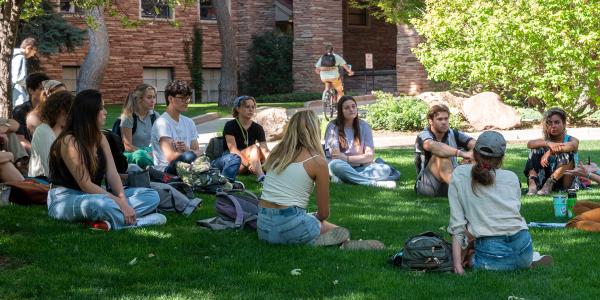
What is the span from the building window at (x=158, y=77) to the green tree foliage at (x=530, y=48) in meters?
14.2

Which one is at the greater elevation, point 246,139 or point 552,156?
point 246,139

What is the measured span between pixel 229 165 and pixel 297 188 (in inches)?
138

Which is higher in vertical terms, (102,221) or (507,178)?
(507,178)

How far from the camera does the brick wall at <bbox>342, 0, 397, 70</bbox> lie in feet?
122

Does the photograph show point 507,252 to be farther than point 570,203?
No

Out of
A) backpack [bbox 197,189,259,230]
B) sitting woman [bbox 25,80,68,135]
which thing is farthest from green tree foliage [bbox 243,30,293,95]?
backpack [bbox 197,189,259,230]

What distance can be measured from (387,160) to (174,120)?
4.51 metres

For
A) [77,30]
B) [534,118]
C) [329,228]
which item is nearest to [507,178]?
[329,228]

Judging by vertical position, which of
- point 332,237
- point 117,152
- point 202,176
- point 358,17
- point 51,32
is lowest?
point 332,237

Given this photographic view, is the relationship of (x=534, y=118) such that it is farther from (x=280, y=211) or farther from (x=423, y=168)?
(x=280, y=211)

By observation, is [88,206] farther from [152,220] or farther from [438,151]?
[438,151]

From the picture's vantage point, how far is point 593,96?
64.5ft

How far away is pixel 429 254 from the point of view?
6074 mm

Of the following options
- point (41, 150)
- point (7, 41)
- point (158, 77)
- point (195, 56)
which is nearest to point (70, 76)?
point (158, 77)
